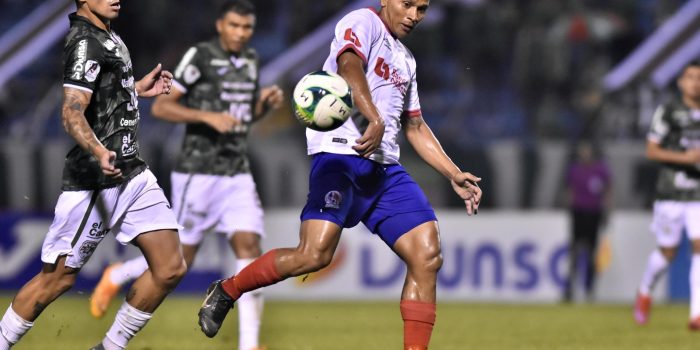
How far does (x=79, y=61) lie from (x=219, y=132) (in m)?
2.53

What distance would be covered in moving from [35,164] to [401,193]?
986cm

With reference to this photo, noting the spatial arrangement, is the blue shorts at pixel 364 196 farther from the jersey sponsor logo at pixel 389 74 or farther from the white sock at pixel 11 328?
the white sock at pixel 11 328

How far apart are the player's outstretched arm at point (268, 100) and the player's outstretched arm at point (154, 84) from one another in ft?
6.36

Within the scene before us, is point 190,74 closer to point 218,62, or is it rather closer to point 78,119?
point 218,62

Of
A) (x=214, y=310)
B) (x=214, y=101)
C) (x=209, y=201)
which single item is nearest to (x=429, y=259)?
(x=214, y=310)

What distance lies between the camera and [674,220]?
38.5 ft

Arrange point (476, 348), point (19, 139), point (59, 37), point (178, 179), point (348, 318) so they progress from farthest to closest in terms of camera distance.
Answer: point (59, 37) → point (19, 139) → point (348, 318) → point (476, 348) → point (178, 179)

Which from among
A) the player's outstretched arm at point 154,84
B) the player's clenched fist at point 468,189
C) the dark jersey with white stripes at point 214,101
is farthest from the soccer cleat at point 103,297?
the player's clenched fist at point 468,189

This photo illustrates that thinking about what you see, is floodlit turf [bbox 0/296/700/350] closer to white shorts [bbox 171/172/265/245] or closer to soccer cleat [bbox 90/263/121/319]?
soccer cleat [bbox 90/263/121/319]

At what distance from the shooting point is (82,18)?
6.62 m

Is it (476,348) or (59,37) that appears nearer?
(476,348)

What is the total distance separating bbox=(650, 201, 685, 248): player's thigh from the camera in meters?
11.7

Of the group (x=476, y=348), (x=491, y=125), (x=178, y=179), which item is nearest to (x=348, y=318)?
(x=476, y=348)

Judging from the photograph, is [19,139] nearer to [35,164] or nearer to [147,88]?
[35,164]
